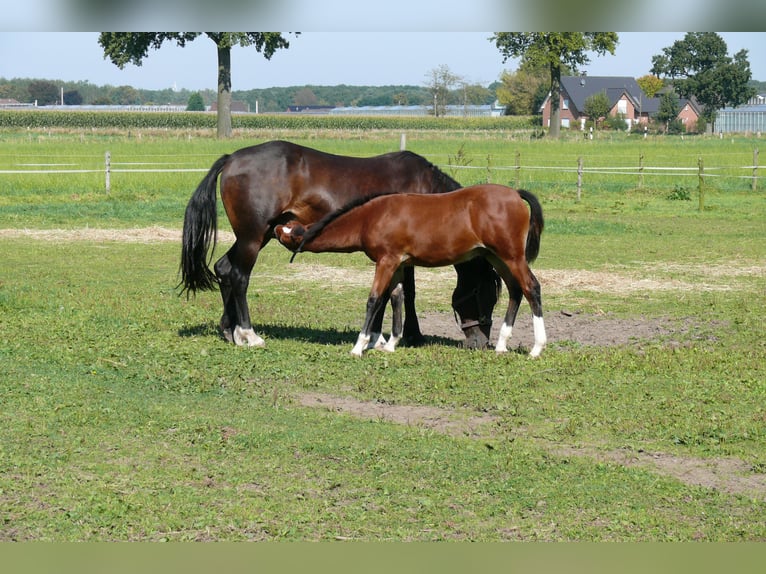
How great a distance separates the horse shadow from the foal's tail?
1.19 meters

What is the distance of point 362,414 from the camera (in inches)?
272

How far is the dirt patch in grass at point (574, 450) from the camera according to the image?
17.8 feet

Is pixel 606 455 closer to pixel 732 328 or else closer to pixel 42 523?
pixel 42 523

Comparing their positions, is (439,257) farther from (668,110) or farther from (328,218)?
(668,110)

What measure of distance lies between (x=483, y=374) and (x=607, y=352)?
148 cm

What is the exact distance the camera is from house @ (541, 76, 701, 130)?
98.7 meters

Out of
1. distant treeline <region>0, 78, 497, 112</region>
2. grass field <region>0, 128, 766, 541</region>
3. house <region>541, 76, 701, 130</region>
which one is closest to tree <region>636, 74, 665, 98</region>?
house <region>541, 76, 701, 130</region>

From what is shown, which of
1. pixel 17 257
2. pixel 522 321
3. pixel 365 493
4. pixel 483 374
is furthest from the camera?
pixel 17 257

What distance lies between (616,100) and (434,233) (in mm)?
95947

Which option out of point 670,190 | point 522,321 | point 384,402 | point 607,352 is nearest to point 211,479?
point 384,402

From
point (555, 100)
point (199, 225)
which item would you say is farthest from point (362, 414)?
point (555, 100)

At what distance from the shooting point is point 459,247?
28.6 feet

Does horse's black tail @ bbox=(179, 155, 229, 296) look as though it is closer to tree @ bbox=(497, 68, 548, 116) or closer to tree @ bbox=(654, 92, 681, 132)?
tree @ bbox=(654, 92, 681, 132)

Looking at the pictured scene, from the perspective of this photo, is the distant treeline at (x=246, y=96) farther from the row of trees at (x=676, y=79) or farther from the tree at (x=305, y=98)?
the row of trees at (x=676, y=79)
